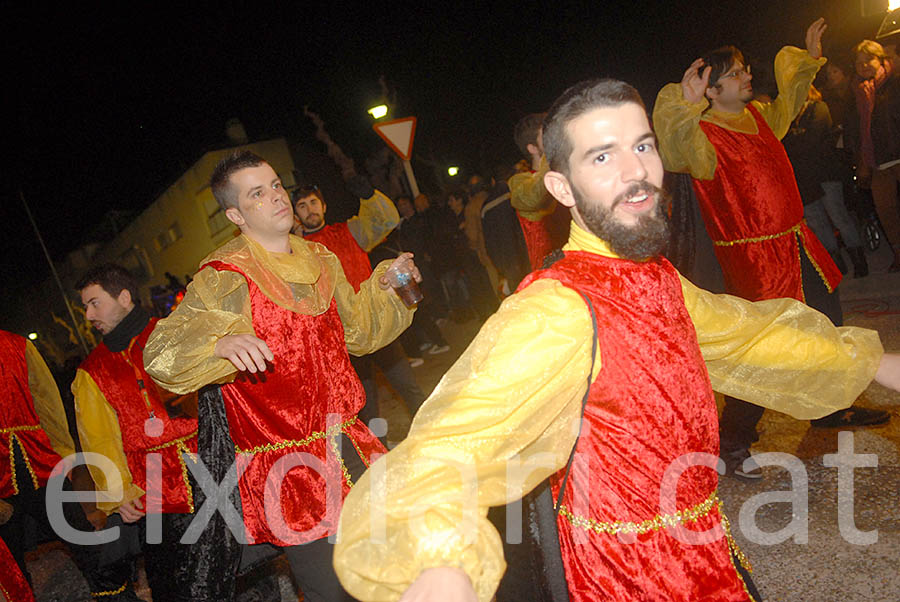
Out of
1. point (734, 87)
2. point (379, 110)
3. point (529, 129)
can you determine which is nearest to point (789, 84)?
point (734, 87)

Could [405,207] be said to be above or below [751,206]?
above

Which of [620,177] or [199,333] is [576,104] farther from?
[199,333]

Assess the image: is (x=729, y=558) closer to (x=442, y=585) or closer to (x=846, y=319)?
(x=442, y=585)

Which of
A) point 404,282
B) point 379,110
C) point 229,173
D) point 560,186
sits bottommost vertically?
point 404,282

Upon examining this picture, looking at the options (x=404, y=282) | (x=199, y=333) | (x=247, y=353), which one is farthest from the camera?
(x=404, y=282)

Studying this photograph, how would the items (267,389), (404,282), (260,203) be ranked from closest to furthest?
(267,389) < (260,203) < (404,282)

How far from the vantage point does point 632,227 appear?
1509 millimetres

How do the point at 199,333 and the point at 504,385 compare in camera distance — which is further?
the point at 199,333

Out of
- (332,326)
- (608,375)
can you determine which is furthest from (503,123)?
(608,375)

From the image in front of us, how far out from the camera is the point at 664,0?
38.7 feet

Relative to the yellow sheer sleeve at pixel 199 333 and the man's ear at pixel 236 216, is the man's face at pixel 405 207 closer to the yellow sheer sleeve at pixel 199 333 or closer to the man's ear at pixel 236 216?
the man's ear at pixel 236 216

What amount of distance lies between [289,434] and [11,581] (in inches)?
74.4

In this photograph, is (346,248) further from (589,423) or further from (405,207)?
(405,207)

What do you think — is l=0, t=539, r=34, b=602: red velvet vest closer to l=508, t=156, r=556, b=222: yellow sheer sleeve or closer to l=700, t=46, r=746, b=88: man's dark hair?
l=508, t=156, r=556, b=222: yellow sheer sleeve
